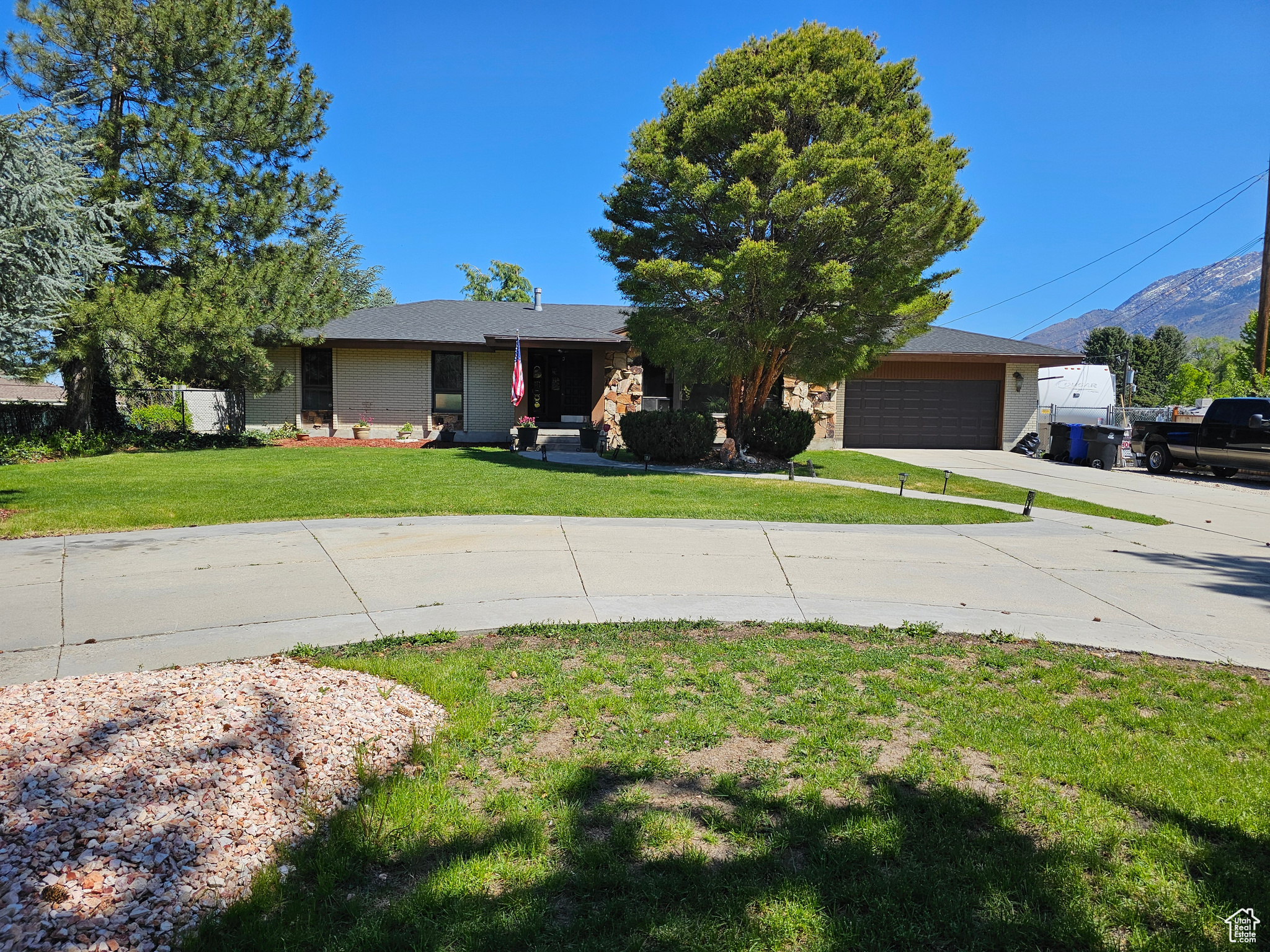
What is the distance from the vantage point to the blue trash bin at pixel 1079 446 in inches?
814

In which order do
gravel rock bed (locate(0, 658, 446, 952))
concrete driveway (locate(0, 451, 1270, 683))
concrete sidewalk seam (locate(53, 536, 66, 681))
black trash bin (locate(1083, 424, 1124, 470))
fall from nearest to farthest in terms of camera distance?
gravel rock bed (locate(0, 658, 446, 952)) → concrete sidewalk seam (locate(53, 536, 66, 681)) → concrete driveway (locate(0, 451, 1270, 683)) → black trash bin (locate(1083, 424, 1124, 470))

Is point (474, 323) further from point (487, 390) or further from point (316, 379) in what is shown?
point (316, 379)

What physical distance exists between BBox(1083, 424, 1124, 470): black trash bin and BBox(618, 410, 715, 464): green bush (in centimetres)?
1124

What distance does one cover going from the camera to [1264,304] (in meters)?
22.6

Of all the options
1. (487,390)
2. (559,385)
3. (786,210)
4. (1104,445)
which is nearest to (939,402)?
(1104,445)

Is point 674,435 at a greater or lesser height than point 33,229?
lesser

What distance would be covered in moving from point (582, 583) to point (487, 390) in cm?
1694

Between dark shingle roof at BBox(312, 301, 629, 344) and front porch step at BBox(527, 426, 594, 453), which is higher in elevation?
dark shingle roof at BBox(312, 301, 629, 344)

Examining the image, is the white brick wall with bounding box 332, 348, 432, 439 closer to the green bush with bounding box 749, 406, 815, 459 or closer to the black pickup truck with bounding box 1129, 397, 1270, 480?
the green bush with bounding box 749, 406, 815, 459

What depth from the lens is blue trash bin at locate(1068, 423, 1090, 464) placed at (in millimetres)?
20688

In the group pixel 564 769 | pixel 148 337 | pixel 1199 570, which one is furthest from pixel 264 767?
pixel 148 337

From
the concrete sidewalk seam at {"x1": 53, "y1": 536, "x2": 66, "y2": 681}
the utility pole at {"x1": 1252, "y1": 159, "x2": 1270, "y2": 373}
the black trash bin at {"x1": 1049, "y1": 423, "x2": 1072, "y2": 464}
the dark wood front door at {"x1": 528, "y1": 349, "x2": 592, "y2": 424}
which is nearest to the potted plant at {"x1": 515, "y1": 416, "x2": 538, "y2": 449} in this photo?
the dark wood front door at {"x1": 528, "y1": 349, "x2": 592, "y2": 424}

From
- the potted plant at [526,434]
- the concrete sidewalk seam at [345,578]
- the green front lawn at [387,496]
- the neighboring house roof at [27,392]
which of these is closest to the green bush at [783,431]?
the green front lawn at [387,496]

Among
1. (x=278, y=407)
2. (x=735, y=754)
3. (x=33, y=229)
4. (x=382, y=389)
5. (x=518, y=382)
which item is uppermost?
(x=33, y=229)
